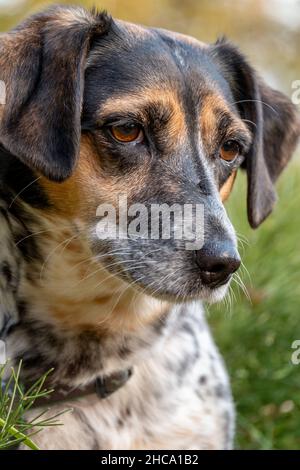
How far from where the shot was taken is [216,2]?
1553 centimetres

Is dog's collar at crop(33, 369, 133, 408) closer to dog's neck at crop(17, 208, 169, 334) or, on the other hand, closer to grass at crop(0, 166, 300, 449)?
dog's neck at crop(17, 208, 169, 334)

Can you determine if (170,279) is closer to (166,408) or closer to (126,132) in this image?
(126,132)

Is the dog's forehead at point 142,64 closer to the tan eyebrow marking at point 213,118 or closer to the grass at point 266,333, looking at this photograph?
the tan eyebrow marking at point 213,118

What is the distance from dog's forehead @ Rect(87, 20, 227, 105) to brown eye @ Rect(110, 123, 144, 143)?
0.14 meters

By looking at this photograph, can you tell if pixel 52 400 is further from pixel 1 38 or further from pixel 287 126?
pixel 287 126

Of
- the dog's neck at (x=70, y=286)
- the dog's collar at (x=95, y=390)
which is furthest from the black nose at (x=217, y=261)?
the dog's collar at (x=95, y=390)

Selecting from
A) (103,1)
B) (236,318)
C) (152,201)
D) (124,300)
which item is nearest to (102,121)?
(152,201)

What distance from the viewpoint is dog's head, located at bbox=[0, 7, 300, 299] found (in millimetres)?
3227

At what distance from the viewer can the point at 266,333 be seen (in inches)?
196

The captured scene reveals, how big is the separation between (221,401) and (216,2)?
12.4 metres

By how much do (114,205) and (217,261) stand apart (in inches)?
16.7

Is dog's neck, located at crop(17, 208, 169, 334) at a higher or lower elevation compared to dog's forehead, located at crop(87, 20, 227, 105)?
lower

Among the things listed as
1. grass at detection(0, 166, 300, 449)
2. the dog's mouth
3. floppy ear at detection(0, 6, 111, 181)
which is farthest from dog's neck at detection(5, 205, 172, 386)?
grass at detection(0, 166, 300, 449)

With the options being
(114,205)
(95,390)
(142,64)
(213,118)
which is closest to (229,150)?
(213,118)
